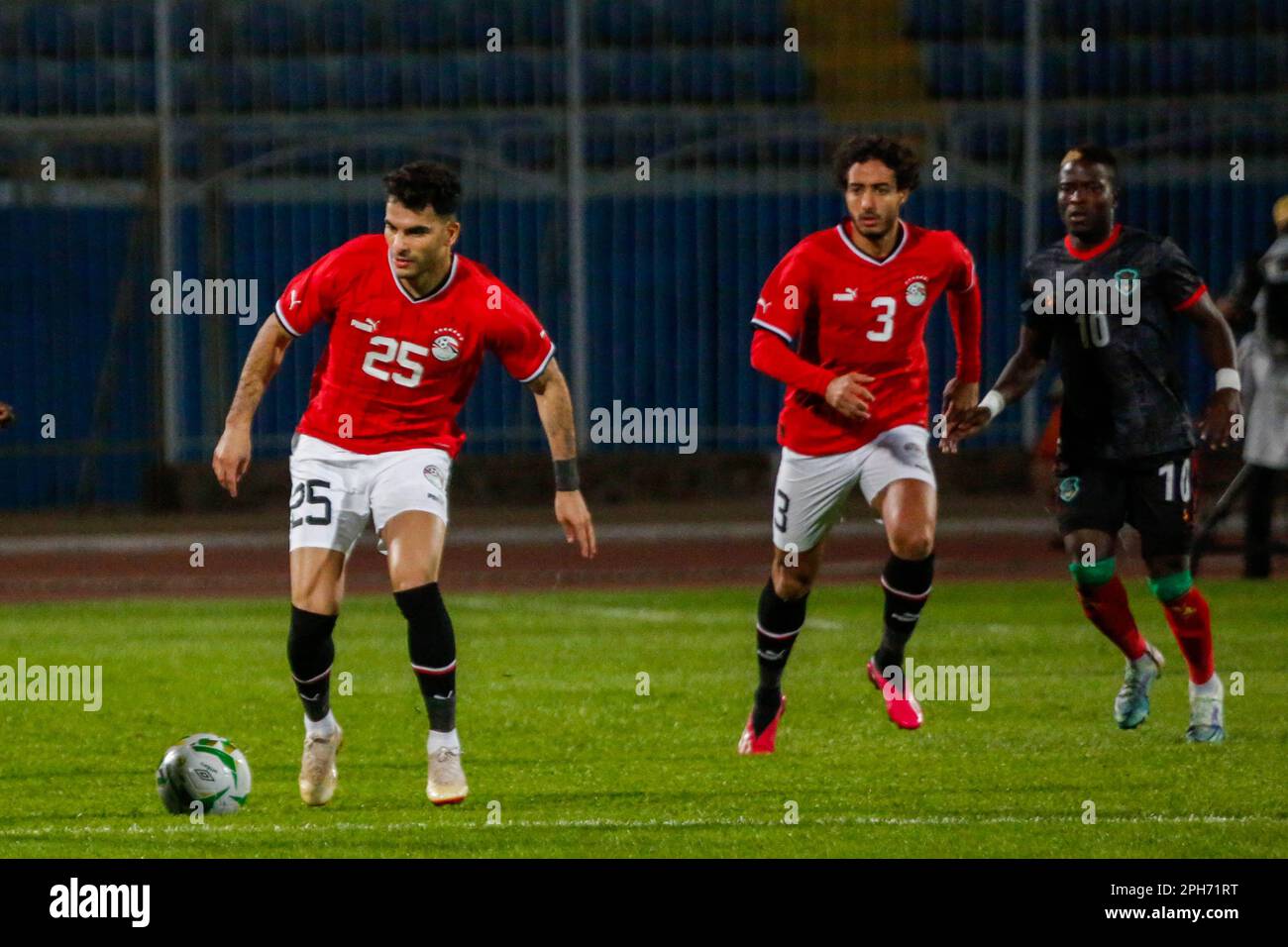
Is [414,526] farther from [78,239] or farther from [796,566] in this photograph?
[78,239]

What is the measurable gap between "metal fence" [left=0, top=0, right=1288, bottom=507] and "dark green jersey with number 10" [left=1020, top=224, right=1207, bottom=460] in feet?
38.3

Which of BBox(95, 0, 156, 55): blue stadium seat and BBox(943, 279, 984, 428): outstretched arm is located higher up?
BBox(95, 0, 156, 55): blue stadium seat

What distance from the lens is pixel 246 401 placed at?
24.5 ft

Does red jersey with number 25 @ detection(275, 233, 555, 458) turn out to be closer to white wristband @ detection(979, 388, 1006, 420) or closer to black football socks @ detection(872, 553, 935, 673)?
black football socks @ detection(872, 553, 935, 673)

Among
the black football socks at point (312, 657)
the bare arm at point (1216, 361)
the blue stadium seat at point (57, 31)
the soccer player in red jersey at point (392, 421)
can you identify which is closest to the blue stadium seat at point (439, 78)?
the blue stadium seat at point (57, 31)

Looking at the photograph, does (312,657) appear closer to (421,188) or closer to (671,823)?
(671,823)

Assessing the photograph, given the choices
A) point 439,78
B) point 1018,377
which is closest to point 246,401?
point 1018,377

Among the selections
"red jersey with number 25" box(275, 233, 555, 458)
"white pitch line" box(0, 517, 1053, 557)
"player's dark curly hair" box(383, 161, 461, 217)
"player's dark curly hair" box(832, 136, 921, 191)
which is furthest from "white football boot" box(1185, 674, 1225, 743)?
"white pitch line" box(0, 517, 1053, 557)

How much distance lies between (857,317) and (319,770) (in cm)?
259

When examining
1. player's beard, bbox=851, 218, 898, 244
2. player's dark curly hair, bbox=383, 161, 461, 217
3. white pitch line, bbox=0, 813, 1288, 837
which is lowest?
white pitch line, bbox=0, 813, 1288, 837

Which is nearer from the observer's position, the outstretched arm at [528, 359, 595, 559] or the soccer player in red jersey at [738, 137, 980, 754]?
the outstretched arm at [528, 359, 595, 559]

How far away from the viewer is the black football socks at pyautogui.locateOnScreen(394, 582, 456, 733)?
7.36 m
